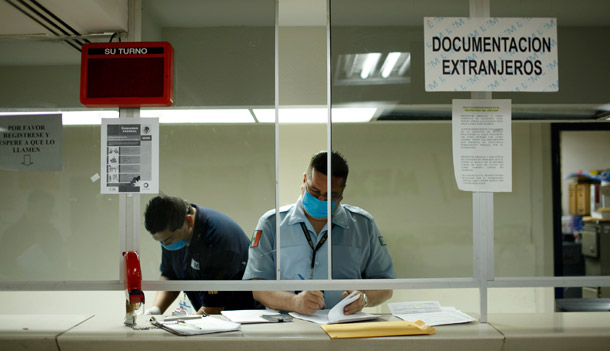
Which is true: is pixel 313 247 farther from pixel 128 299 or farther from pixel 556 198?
pixel 556 198

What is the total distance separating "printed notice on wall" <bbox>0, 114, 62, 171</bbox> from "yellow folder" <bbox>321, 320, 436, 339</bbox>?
4.86 ft

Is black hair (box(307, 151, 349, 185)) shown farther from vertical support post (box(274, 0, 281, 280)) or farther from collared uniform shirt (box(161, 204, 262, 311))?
collared uniform shirt (box(161, 204, 262, 311))

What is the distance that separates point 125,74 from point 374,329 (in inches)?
61.0

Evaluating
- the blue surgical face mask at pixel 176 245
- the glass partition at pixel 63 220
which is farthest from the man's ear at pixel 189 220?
the glass partition at pixel 63 220

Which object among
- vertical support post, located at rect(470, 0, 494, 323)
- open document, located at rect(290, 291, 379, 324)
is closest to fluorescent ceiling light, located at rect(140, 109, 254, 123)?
open document, located at rect(290, 291, 379, 324)

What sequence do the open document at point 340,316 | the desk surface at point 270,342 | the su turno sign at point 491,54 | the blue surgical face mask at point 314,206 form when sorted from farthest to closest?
1. the blue surgical face mask at point 314,206
2. the su turno sign at point 491,54
3. the open document at point 340,316
4. the desk surface at point 270,342

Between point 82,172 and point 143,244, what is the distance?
455 millimetres

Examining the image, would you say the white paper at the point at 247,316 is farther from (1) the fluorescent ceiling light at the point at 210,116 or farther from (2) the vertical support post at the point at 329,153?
(1) the fluorescent ceiling light at the point at 210,116

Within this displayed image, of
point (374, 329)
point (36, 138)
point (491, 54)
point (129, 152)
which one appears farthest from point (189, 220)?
point (491, 54)

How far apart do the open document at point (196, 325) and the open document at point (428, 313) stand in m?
0.76

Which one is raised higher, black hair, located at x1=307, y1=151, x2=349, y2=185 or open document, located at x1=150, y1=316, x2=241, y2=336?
black hair, located at x1=307, y1=151, x2=349, y2=185

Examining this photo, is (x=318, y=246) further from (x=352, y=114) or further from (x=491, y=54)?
(x=491, y=54)

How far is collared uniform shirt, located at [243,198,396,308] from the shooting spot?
2.07 meters

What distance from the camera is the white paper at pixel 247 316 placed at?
6.38 feet
